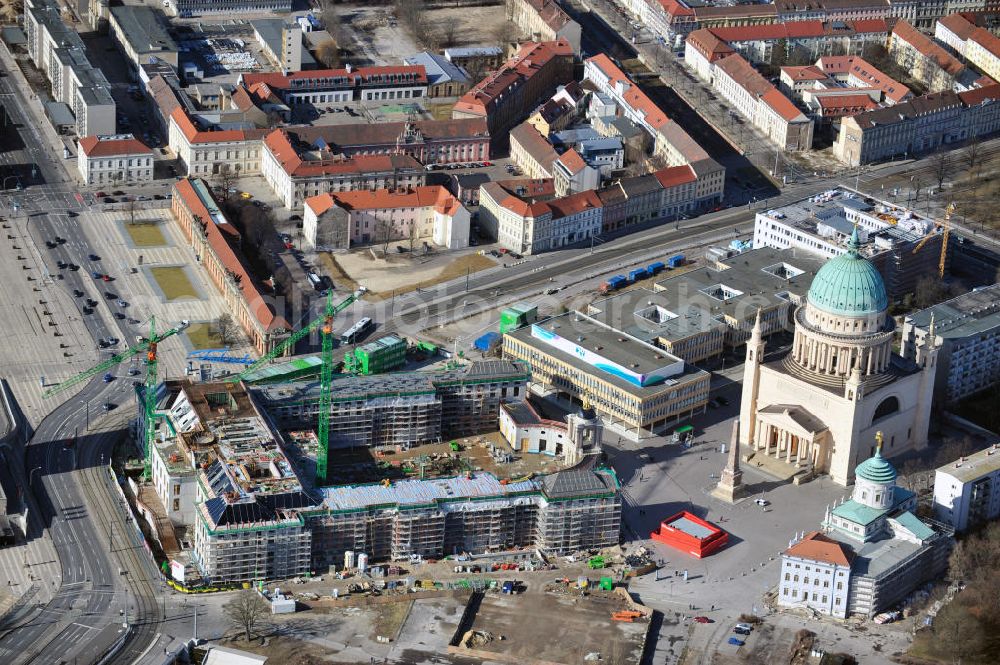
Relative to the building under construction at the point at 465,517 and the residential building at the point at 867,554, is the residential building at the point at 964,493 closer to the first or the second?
the residential building at the point at 867,554

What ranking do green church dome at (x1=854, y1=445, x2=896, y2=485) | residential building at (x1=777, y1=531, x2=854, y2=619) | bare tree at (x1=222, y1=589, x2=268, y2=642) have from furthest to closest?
1. green church dome at (x1=854, y1=445, x2=896, y2=485)
2. residential building at (x1=777, y1=531, x2=854, y2=619)
3. bare tree at (x1=222, y1=589, x2=268, y2=642)

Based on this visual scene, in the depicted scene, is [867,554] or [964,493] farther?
[964,493]

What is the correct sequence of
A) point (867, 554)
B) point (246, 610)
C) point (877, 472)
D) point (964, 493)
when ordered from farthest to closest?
point (964, 493), point (877, 472), point (867, 554), point (246, 610)

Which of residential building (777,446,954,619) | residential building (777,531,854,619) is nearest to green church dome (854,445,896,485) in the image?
residential building (777,446,954,619)

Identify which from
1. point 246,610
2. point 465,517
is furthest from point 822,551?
point 246,610

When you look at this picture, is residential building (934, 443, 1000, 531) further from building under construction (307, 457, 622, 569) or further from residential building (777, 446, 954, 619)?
building under construction (307, 457, 622, 569)

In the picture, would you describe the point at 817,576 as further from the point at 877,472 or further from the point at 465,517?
the point at 465,517

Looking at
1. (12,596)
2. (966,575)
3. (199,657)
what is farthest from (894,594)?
(12,596)
